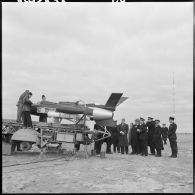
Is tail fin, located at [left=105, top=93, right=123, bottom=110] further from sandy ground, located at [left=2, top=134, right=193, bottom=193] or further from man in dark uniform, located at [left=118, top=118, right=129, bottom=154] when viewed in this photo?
sandy ground, located at [left=2, top=134, right=193, bottom=193]

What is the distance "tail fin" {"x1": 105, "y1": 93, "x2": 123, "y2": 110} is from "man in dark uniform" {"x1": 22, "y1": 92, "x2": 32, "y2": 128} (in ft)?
11.1

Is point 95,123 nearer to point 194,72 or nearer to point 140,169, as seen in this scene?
point 140,169

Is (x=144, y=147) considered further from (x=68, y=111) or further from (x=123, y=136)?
(x=68, y=111)

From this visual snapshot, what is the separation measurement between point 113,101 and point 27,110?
12.3 feet

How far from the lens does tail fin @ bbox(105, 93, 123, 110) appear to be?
1367 centimetres

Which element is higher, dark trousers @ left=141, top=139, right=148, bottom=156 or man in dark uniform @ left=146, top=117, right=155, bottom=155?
man in dark uniform @ left=146, top=117, right=155, bottom=155

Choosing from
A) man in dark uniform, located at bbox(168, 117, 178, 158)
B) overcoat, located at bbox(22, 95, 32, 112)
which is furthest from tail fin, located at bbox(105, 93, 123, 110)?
overcoat, located at bbox(22, 95, 32, 112)

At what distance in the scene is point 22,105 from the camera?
524 inches

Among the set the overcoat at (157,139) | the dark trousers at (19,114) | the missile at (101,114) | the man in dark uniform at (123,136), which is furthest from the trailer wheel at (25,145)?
the overcoat at (157,139)

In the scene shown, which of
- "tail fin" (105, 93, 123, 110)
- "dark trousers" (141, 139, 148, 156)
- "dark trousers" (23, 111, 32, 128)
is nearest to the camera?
"dark trousers" (23, 111, 32, 128)

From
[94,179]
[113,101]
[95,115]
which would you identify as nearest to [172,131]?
[113,101]

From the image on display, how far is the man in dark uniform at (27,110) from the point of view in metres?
13.2

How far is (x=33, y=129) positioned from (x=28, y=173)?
471 centimetres

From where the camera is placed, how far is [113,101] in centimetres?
1383
